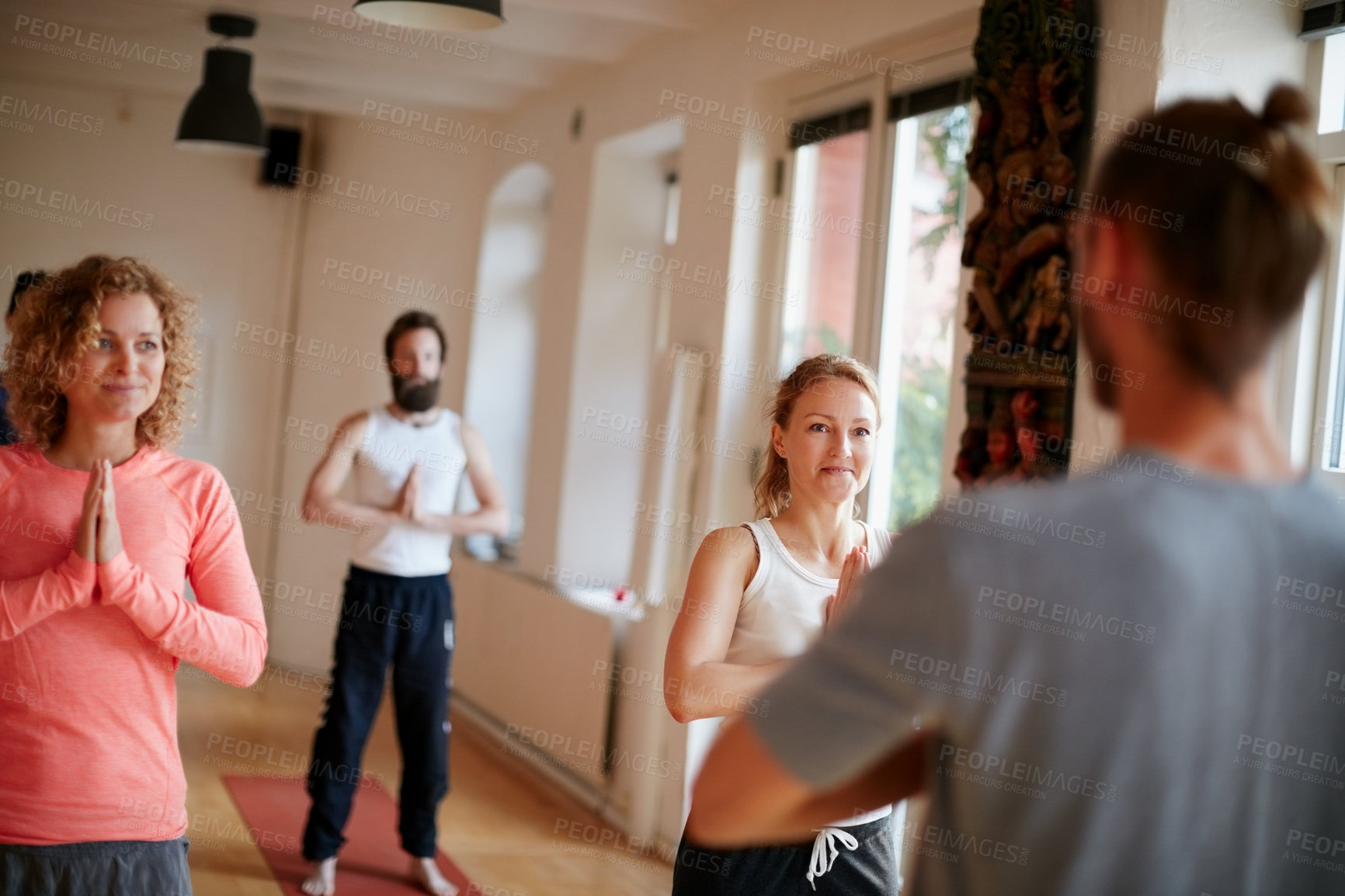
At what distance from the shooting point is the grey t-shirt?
0.73m

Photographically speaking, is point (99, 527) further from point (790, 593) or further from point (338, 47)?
point (338, 47)

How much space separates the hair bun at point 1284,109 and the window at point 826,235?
3.19 m

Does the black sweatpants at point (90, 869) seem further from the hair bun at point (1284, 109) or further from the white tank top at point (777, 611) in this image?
the hair bun at point (1284, 109)

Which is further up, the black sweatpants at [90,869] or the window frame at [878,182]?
the window frame at [878,182]

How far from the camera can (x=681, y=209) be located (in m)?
4.89

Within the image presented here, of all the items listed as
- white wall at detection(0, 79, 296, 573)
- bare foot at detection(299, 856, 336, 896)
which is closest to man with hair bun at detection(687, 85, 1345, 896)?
bare foot at detection(299, 856, 336, 896)

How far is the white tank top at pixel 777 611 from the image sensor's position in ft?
6.77

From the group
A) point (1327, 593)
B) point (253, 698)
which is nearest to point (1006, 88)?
point (1327, 593)

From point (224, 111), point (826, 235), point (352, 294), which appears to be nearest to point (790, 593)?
point (826, 235)

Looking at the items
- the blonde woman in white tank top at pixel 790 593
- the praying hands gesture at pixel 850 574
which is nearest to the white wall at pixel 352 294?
the blonde woman in white tank top at pixel 790 593

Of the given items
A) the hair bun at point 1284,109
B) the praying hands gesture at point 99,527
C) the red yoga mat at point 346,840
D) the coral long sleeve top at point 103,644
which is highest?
the hair bun at point 1284,109

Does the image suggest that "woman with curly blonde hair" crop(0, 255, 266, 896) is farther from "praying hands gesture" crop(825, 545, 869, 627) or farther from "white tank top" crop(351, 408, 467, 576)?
"white tank top" crop(351, 408, 467, 576)

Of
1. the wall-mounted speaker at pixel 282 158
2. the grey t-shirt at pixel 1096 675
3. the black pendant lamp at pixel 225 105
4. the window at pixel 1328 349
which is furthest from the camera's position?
the wall-mounted speaker at pixel 282 158

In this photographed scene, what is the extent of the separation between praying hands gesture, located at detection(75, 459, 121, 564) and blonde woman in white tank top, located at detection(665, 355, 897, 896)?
0.85 metres
